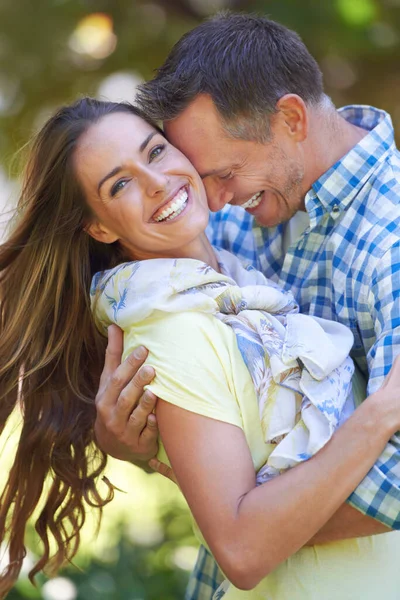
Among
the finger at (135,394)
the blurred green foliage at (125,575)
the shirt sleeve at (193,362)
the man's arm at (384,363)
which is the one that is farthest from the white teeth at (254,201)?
the blurred green foliage at (125,575)

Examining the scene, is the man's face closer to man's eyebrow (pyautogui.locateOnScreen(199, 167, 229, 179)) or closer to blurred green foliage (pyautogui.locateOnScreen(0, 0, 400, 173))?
man's eyebrow (pyautogui.locateOnScreen(199, 167, 229, 179))

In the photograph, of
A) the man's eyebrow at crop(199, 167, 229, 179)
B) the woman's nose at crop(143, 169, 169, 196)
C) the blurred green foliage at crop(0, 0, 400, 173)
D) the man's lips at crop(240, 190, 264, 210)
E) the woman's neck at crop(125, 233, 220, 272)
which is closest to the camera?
the woman's nose at crop(143, 169, 169, 196)

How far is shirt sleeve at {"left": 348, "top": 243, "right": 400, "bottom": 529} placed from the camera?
1914 millimetres

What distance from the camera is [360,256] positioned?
7.39ft

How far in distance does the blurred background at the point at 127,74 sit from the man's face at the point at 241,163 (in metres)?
1.23

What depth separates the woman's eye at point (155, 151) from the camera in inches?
89.5

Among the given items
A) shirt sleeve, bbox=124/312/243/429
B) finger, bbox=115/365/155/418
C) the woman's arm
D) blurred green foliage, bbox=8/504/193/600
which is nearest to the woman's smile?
shirt sleeve, bbox=124/312/243/429

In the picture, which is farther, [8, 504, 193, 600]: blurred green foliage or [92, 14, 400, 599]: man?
[8, 504, 193, 600]: blurred green foliage

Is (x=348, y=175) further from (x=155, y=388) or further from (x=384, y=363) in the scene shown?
(x=155, y=388)

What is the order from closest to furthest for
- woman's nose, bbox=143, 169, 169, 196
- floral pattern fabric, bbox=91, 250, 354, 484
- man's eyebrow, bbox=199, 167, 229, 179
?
floral pattern fabric, bbox=91, 250, 354, 484, woman's nose, bbox=143, 169, 169, 196, man's eyebrow, bbox=199, 167, 229, 179

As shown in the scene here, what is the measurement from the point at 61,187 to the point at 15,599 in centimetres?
219

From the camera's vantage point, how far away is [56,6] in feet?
12.3

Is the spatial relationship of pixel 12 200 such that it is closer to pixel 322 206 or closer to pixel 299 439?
pixel 322 206

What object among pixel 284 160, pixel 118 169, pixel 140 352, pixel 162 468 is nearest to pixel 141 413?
pixel 140 352
